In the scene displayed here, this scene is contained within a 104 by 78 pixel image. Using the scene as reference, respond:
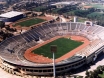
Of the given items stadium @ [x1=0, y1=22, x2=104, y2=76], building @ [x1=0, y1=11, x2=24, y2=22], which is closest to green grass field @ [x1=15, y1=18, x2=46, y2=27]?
building @ [x1=0, y1=11, x2=24, y2=22]

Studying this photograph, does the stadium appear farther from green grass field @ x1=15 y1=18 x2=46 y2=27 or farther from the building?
the building

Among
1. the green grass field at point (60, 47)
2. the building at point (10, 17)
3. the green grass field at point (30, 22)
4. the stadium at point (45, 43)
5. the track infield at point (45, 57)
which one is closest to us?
the stadium at point (45, 43)

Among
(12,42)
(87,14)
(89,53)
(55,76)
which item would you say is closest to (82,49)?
(89,53)

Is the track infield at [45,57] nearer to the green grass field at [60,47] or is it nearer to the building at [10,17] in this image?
the green grass field at [60,47]

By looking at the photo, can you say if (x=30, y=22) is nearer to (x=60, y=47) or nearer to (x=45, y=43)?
(x=45, y=43)

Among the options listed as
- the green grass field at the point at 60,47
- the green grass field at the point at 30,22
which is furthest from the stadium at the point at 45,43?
the green grass field at the point at 30,22

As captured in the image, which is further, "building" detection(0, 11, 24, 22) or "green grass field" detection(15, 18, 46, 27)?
"building" detection(0, 11, 24, 22)
